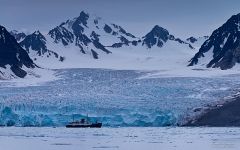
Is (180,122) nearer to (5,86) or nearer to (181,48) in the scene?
(5,86)

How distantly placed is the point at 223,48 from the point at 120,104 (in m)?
83.2

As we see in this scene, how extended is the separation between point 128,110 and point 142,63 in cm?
7762

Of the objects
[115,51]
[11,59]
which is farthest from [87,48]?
[11,59]

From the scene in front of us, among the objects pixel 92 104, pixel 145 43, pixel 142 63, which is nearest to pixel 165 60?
pixel 142 63

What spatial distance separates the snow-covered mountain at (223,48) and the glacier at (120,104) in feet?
206

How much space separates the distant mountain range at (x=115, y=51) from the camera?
13139 centimetres

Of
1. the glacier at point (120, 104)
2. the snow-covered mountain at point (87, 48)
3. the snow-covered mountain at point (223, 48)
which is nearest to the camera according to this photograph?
the glacier at point (120, 104)

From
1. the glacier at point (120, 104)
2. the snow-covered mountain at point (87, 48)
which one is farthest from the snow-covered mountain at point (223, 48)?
the glacier at point (120, 104)

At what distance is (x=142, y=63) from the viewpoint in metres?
132

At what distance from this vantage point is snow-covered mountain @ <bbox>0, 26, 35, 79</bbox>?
12486cm

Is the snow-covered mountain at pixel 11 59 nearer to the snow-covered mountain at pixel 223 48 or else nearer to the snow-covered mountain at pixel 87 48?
the snow-covered mountain at pixel 87 48

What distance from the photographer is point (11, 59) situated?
135 meters

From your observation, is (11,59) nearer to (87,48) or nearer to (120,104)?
(87,48)

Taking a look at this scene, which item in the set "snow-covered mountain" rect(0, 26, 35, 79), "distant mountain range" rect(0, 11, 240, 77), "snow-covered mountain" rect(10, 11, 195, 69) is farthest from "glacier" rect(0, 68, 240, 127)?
"snow-covered mountain" rect(10, 11, 195, 69)
